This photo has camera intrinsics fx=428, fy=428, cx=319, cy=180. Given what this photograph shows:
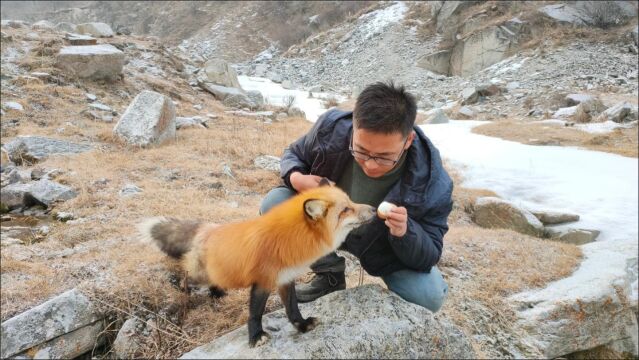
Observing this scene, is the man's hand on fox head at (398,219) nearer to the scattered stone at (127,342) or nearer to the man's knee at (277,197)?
the man's knee at (277,197)

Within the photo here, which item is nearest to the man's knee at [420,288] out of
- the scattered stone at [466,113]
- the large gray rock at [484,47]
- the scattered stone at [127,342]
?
the scattered stone at [127,342]

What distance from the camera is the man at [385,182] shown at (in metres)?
2.87

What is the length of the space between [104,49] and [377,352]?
1408 centimetres

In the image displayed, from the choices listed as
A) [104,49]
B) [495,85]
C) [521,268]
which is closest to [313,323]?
[521,268]

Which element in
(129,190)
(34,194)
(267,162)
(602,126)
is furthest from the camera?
(602,126)

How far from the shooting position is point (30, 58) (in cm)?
1348

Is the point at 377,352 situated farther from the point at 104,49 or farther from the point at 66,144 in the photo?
the point at 104,49

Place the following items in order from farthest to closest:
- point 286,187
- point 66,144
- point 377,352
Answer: point 66,144 < point 286,187 < point 377,352

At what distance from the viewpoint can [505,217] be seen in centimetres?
834

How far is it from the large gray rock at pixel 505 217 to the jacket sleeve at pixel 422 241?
561cm

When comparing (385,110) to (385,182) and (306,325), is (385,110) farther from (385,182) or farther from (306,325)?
(306,325)

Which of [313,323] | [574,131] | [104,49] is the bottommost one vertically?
[574,131]

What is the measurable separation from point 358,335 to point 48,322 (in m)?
2.29

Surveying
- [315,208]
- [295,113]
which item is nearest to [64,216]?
[315,208]
